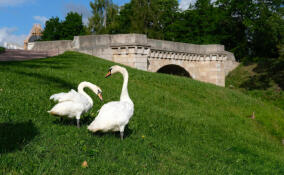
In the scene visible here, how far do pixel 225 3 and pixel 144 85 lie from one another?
116 feet

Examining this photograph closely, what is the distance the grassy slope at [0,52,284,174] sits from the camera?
4844 millimetres

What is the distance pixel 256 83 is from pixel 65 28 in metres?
32.6

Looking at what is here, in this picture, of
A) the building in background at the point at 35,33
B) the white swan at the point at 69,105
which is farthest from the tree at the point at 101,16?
the white swan at the point at 69,105

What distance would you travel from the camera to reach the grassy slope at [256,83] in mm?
31453

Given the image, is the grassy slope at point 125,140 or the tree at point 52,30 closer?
the grassy slope at point 125,140

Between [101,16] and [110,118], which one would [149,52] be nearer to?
[110,118]

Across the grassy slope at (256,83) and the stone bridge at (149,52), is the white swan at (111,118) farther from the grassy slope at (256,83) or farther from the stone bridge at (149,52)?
the grassy slope at (256,83)

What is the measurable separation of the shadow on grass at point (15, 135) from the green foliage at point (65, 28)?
1868 inches

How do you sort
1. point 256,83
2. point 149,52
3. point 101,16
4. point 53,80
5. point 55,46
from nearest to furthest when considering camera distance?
point 53,80
point 55,46
point 149,52
point 256,83
point 101,16

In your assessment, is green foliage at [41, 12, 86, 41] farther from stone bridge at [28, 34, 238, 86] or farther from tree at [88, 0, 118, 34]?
stone bridge at [28, 34, 238, 86]

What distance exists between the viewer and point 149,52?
84.7ft

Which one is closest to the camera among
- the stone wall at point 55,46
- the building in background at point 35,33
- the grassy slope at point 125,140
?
the grassy slope at point 125,140

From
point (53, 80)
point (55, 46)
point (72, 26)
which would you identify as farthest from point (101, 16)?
point (53, 80)

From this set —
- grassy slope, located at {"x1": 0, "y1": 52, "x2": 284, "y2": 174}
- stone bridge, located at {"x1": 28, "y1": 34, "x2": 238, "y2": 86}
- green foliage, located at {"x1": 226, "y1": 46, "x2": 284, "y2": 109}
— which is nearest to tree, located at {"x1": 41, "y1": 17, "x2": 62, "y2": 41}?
stone bridge, located at {"x1": 28, "y1": 34, "x2": 238, "y2": 86}
